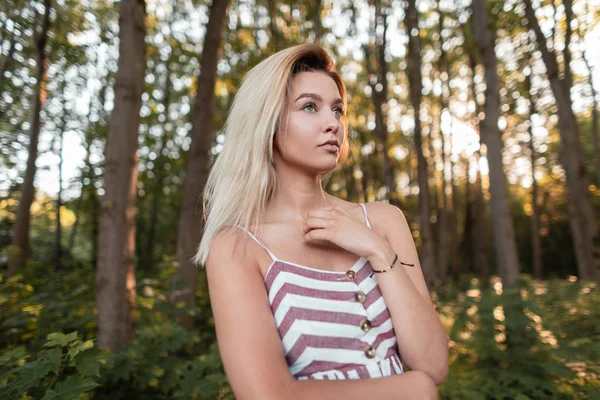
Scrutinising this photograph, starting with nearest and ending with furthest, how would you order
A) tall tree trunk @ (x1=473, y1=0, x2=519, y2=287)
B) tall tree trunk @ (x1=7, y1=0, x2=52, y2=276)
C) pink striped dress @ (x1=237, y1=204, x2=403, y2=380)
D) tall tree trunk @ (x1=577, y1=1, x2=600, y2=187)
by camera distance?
pink striped dress @ (x1=237, y1=204, x2=403, y2=380) → tall tree trunk @ (x1=473, y1=0, x2=519, y2=287) → tall tree trunk @ (x1=7, y1=0, x2=52, y2=276) → tall tree trunk @ (x1=577, y1=1, x2=600, y2=187)

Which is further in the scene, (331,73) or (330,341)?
(331,73)

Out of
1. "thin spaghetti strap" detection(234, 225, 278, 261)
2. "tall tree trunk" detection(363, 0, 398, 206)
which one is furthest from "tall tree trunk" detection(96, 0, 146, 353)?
"tall tree trunk" detection(363, 0, 398, 206)

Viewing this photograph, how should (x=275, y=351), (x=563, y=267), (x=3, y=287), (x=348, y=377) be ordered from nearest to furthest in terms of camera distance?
(x=275, y=351) → (x=348, y=377) → (x=3, y=287) → (x=563, y=267)

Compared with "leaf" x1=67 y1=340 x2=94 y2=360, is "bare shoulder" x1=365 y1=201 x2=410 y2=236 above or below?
above

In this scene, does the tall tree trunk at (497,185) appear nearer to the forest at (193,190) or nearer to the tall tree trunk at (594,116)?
the forest at (193,190)

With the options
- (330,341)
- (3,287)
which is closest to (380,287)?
(330,341)

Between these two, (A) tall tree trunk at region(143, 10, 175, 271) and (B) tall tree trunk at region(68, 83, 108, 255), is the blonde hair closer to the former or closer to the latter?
(B) tall tree trunk at region(68, 83, 108, 255)

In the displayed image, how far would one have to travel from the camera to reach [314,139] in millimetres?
1948

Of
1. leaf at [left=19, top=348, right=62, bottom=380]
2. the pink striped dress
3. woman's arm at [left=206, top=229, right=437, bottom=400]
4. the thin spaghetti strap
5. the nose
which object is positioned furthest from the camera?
leaf at [left=19, top=348, right=62, bottom=380]

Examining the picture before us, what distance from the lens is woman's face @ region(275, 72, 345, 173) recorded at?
6.39 ft

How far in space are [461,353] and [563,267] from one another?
89.6 ft

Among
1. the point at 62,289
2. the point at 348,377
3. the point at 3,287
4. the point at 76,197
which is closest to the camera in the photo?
the point at 348,377

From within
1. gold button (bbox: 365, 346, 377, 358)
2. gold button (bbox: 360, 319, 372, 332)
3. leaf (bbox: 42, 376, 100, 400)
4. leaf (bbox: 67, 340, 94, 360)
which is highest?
gold button (bbox: 360, 319, 372, 332)

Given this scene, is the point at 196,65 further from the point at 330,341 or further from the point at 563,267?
the point at 563,267
